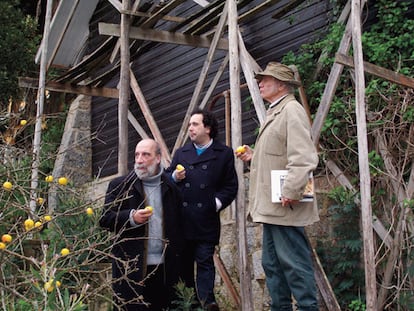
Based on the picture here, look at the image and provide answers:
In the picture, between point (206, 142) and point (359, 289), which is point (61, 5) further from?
Result: point (359, 289)

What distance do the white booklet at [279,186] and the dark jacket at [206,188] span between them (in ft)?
3.41

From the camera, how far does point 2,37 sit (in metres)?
11.5

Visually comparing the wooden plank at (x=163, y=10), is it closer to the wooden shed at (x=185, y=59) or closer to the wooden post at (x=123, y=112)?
the wooden shed at (x=185, y=59)

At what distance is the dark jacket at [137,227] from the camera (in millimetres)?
5113

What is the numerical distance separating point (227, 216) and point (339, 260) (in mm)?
1847

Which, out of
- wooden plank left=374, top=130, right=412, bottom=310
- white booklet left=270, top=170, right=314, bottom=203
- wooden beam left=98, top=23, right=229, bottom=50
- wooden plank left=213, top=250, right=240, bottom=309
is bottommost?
wooden plank left=213, top=250, right=240, bottom=309

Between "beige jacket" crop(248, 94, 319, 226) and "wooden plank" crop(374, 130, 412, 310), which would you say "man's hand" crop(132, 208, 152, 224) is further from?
"wooden plank" crop(374, 130, 412, 310)

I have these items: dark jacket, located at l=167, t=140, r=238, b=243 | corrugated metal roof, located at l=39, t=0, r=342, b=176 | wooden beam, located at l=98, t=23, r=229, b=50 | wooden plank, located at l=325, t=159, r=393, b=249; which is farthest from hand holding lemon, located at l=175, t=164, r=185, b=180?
corrugated metal roof, located at l=39, t=0, r=342, b=176

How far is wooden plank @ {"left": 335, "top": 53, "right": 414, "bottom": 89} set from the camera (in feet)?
18.2

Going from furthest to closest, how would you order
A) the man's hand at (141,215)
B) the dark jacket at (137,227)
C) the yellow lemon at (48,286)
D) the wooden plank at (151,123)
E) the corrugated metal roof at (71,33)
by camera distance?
the corrugated metal roof at (71,33)
the wooden plank at (151,123)
the dark jacket at (137,227)
the man's hand at (141,215)
the yellow lemon at (48,286)

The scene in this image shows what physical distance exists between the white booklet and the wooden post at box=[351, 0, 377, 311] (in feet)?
1.95

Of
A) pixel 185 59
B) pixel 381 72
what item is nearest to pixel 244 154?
pixel 381 72

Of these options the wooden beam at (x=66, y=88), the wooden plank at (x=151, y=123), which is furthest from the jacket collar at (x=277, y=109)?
the wooden beam at (x=66, y=88)

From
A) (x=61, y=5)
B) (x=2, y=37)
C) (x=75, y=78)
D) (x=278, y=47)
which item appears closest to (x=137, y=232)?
(x=278, y=47)
